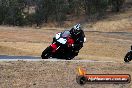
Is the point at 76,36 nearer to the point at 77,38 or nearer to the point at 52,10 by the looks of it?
the point at 77,38

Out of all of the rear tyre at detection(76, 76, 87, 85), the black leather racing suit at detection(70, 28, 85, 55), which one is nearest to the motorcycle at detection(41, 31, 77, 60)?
the black leather racing suit at detection(70, 28, 85, 55)

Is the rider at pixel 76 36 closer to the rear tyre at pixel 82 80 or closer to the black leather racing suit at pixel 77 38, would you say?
the black leather racing suit at pixel 77 38

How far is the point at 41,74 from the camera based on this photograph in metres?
12.9

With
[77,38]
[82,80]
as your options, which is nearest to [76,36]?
[77,38]

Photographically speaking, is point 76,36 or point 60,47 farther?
point 76,36

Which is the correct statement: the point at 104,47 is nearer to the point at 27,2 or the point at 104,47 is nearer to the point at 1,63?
the point at 1,63

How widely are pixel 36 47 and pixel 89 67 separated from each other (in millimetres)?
20634

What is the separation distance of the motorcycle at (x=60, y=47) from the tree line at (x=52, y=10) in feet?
149

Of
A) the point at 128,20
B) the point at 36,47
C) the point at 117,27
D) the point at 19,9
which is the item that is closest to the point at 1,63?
the point at 36,47

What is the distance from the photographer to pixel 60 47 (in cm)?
1933

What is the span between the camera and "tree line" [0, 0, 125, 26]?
6562 cm

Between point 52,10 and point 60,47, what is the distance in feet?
173

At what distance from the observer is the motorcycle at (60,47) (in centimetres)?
1906

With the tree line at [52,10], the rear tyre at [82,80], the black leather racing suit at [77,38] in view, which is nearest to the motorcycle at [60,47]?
the black leather racing suit at [77,38]
